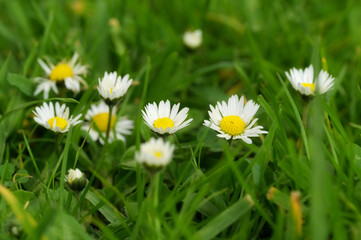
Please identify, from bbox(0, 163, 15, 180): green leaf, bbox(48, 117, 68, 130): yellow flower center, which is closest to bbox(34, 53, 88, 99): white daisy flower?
bbox(48, 117, 68, 130): yellow flower center

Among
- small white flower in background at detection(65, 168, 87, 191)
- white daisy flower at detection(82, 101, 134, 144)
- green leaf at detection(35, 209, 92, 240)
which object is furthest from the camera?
white daisy flower at detection(82, 101, 134, 144)

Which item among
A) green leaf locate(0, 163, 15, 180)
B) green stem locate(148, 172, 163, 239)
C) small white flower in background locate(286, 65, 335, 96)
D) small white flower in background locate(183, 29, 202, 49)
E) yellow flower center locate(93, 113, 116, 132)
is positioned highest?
small white flower in background locate(183, 29, 202, 49)

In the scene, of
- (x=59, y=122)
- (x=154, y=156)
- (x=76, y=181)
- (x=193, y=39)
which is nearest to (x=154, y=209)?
(x=154, y=156)

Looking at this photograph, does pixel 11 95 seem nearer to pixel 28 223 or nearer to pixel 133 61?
pixel 133 61

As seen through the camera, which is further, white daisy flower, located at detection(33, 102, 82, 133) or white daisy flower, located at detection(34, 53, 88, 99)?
white daisy flower, located at detection(34, 53, 88, 99)

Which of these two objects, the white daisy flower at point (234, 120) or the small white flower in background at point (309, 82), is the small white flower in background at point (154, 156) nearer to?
the white daisy flower at point (234, 120)

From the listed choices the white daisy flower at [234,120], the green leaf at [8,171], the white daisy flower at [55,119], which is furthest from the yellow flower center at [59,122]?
the white daisy flower at [234,120]

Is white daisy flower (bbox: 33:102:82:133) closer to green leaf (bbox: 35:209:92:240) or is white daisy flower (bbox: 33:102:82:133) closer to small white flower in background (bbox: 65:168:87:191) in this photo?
small white flower in background (bbox: 65:168:87:191)
